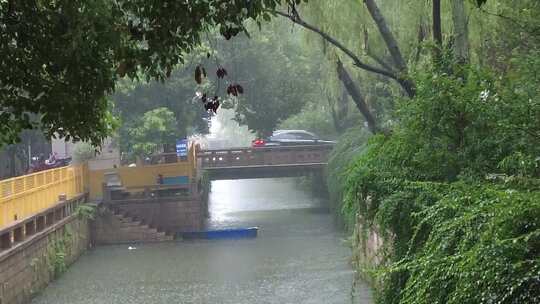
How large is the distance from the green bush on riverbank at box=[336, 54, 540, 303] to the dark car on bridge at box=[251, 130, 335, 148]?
3004cm

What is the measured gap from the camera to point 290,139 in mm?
43531

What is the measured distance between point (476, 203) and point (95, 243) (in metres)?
25.3

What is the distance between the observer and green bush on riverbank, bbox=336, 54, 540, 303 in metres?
5.96

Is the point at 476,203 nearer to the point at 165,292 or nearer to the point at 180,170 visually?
the point at 165,292

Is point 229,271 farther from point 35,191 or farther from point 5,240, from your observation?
point 5,240

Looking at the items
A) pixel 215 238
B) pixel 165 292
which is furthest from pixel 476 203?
pixel 215 238

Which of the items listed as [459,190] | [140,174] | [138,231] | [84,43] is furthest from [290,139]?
[84,43]

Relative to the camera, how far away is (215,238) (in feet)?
103

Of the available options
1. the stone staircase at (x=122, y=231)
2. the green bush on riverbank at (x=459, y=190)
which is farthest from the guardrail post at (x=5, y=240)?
the stone staircase at (x=122, y=231)

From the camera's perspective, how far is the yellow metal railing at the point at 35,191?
62.8ft

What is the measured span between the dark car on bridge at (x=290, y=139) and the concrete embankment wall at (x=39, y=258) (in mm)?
15004

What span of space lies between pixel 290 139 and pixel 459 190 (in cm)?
3549

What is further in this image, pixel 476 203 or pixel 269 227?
pixel 269 227

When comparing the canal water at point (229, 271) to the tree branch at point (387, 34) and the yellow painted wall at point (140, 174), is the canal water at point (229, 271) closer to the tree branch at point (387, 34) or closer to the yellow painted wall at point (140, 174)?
the yellow painted wall at point (140, 174)
